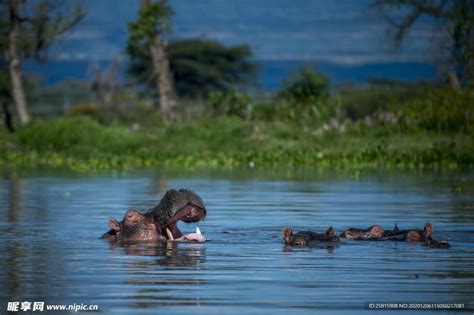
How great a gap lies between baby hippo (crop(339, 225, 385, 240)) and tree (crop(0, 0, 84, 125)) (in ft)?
122

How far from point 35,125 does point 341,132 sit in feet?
30.9

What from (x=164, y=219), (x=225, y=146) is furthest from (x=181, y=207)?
(x=225, y=146)

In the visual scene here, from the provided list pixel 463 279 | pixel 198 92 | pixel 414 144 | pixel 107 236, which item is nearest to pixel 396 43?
pixel 414 144

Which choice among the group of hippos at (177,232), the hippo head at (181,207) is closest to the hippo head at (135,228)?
the group of hippos at (177,232)

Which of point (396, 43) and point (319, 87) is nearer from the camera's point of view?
point (396, 43)

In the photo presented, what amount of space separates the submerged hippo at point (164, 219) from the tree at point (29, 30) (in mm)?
37014

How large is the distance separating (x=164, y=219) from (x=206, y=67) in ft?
276

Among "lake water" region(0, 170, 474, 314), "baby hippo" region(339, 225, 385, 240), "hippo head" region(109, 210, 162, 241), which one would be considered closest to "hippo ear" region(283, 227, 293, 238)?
"lake water" region(0, 170, 474, 314)

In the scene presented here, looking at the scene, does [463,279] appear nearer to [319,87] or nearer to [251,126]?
[251,126]

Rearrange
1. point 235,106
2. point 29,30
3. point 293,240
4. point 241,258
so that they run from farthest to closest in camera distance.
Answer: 1. point 29,30
2. point 235,106
3. point 293,240
4. point 241,258

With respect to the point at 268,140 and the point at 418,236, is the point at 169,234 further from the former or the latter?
the point at 268,140

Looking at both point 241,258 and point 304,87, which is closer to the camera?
point 241,258

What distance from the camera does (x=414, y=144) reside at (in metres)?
36.9

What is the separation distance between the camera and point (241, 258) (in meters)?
13.8
